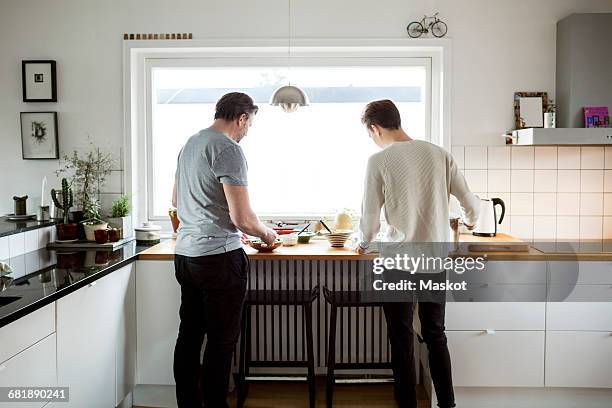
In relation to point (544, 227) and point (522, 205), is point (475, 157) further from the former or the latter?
→ point (544, 227)

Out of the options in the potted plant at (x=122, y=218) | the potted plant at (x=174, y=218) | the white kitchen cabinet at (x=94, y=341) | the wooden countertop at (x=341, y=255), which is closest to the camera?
the white kitchen cabinet at (x=94, y=341)

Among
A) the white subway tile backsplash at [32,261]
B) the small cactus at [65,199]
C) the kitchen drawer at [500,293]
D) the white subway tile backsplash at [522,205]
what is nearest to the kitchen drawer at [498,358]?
the kitchen drawer at [500,293]

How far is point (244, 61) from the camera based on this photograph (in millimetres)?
3611

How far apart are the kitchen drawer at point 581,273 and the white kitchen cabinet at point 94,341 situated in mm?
2110

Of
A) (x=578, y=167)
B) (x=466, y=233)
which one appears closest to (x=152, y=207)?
(x=466, y=233)

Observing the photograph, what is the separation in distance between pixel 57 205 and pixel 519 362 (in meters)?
2.57

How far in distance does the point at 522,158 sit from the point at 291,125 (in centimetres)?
145

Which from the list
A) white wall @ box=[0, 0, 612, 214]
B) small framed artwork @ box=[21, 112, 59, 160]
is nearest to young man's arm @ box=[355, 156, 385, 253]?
white wall @ box=[0, 0, 612, 214]

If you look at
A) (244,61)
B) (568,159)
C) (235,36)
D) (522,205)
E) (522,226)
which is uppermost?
(235,36)

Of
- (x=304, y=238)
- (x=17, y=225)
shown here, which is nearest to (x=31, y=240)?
(x=17, y=225)

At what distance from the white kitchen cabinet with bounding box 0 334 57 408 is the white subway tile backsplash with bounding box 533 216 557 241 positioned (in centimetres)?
275

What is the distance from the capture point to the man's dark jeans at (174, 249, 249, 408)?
2355 mm

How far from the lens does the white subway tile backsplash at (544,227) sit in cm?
348

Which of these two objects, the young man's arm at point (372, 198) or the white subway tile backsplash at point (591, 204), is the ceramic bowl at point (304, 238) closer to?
the young man's arm at point (372, 198)
